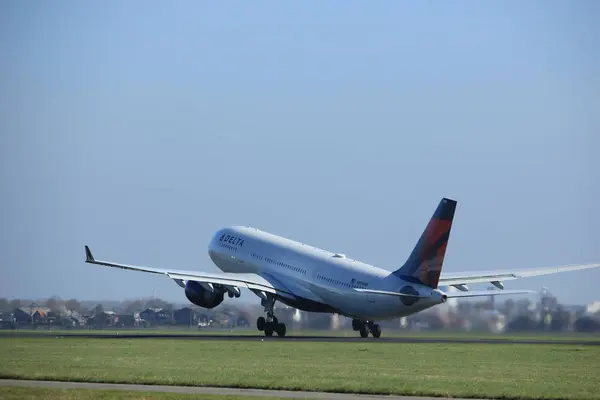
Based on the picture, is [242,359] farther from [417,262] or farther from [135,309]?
[135,309]

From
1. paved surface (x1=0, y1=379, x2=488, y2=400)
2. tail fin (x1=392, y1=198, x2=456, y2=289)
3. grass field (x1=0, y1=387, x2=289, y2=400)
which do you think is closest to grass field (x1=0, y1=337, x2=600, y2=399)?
paved surface (x1=0, y1=379, x2=488, y2=400)

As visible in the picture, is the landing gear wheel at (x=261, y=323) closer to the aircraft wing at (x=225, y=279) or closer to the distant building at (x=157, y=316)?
the aircraft wing at (x=225, y=279)

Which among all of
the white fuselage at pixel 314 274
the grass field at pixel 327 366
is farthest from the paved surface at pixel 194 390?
the white fuselage at pixel 314 274

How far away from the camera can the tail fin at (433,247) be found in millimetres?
68375

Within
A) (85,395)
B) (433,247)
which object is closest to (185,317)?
(433,247)

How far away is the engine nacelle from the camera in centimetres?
7819

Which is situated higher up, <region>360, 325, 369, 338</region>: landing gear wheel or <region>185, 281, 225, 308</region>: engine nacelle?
<region>185, 281, 225, 308</region>: engine nacelle

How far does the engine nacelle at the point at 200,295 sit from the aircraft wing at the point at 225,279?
64 cm

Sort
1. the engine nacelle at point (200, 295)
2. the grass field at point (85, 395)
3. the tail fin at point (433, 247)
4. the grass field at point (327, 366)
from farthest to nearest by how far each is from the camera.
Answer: the engine nacelle at point (200, 295)
the tail fin at point (433, 247)
the grass field at point (327, 366)
the grass field at point (85, 395)

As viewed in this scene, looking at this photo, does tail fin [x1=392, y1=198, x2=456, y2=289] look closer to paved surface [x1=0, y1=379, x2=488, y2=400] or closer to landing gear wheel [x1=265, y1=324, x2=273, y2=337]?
landing gear wheel [x1=265, y1=324, x2=273, y2=337]

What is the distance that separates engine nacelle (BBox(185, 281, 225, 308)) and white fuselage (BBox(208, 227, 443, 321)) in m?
5.61

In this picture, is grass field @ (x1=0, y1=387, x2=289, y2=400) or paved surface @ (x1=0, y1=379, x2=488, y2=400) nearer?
grass field @ (x1=0, y1=387, x2=289, y2=400)

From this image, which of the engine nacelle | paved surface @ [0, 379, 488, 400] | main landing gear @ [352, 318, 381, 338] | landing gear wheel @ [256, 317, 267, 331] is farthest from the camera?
landing gear wheel @ [256, 317, 267, 331]

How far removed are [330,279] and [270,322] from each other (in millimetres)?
5278
